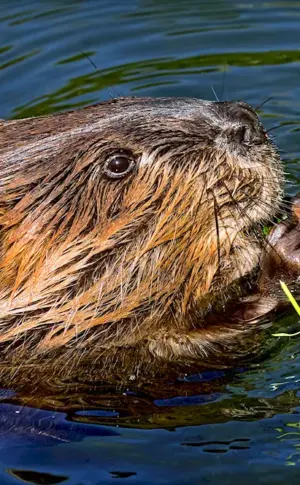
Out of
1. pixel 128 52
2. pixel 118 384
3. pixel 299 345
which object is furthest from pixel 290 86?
pixel 118 384

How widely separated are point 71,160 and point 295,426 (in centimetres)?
118

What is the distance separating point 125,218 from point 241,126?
0.52 meters

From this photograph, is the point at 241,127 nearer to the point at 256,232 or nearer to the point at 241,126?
the point at 241,126

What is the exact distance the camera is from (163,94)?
6484 millimetres

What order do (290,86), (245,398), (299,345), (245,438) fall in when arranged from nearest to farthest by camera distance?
(245,438) < (245,398) < (299,345) < (290,86)

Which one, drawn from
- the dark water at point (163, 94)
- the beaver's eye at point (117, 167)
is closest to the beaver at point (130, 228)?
the beaver's eye at point (117, 167)

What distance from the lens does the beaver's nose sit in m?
4.19

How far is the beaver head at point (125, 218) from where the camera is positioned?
4.08 meters

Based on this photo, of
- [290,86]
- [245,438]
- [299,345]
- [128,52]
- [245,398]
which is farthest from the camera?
[128,52]

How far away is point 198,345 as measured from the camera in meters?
4.26

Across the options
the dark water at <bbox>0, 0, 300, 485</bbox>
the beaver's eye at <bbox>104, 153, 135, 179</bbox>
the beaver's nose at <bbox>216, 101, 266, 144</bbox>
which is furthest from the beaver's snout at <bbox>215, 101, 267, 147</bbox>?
the dark water at <bbox>0, 0, 300, 485</bbox>

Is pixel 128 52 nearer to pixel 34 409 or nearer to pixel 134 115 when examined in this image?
pixel 134 115

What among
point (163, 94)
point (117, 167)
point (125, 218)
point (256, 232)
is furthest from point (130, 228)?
point (163, 94)

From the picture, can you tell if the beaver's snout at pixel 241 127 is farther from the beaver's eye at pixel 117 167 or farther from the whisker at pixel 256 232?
the beaver's eye at pixel 117 167
